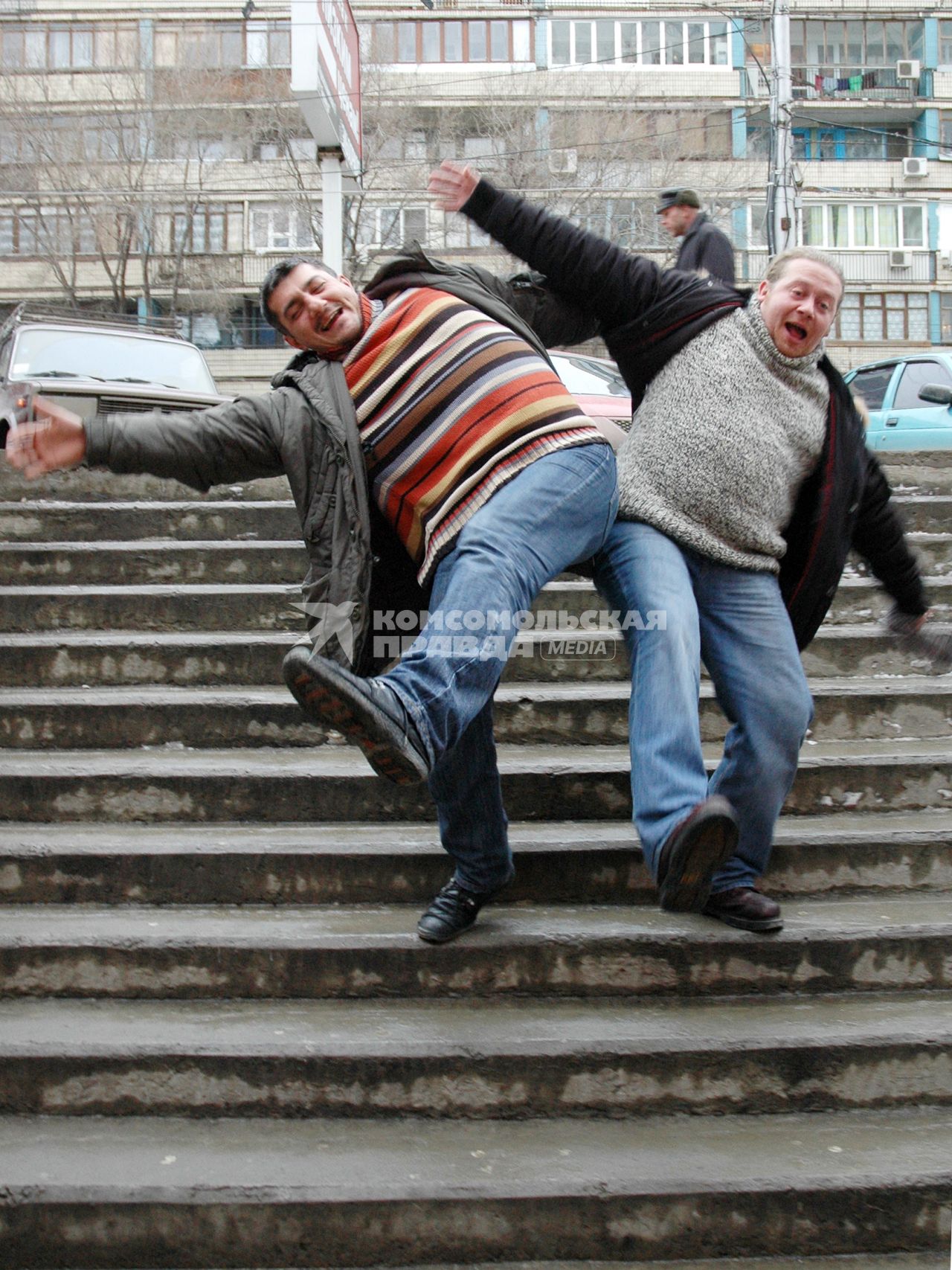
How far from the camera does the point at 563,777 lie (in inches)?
139

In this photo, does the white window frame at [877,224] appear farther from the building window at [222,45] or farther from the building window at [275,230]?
the building window at [222,45]

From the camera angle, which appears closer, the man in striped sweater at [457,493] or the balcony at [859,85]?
the man in striped sweater at [457,493]

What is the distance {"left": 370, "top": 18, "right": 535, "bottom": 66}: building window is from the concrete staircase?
31.6m

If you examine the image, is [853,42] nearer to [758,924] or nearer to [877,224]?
[877,224]

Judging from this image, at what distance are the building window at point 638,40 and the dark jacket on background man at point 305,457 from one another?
1285 inches

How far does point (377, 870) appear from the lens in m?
3.23

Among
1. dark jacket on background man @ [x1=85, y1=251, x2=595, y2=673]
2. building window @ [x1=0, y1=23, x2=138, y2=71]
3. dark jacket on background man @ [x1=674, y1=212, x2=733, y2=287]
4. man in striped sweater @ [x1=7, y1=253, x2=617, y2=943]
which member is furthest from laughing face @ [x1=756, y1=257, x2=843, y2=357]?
building window @ [x1=0, y1=23, x2=138, y2=71]

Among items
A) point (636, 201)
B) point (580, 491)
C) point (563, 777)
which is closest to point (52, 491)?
point (563, 777)

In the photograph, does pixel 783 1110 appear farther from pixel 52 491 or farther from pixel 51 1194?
pixel 52 491

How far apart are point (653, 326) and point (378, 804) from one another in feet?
5.43

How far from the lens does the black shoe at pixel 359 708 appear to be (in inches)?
86.1

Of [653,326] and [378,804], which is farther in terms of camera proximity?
[378,804]

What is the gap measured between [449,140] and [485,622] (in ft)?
97.8

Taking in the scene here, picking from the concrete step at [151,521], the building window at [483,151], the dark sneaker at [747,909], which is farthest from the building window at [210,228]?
the dark sneaker at [747,909]
